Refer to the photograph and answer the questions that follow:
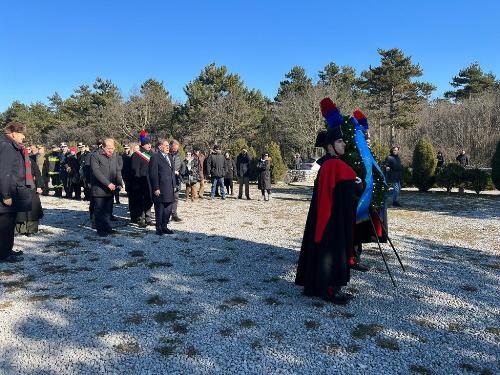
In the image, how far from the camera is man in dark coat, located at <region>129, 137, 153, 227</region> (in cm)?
870

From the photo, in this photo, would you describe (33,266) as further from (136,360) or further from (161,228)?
(136,360)

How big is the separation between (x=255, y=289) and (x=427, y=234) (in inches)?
191

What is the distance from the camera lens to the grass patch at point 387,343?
10.8 ft

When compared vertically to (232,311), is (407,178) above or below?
above

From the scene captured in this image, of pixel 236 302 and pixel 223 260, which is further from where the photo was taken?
pixel 223 260

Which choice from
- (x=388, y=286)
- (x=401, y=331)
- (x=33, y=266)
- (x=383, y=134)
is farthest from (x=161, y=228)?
(x=383, y=134)

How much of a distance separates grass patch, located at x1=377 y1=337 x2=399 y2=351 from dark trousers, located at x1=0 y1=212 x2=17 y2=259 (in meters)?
5.23

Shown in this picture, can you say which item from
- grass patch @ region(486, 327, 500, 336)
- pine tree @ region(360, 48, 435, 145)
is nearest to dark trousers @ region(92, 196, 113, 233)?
grass patch @ region(486, 327, 500, 336)

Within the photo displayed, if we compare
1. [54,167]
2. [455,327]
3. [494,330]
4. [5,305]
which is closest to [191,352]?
[5,305]

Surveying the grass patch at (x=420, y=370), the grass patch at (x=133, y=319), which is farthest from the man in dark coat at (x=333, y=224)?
the grass patch at (x=133, y=319)

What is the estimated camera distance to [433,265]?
5734mm

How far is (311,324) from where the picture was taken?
374 centimetres

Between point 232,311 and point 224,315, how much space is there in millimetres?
130

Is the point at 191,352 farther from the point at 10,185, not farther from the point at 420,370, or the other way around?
the point at 10,185
